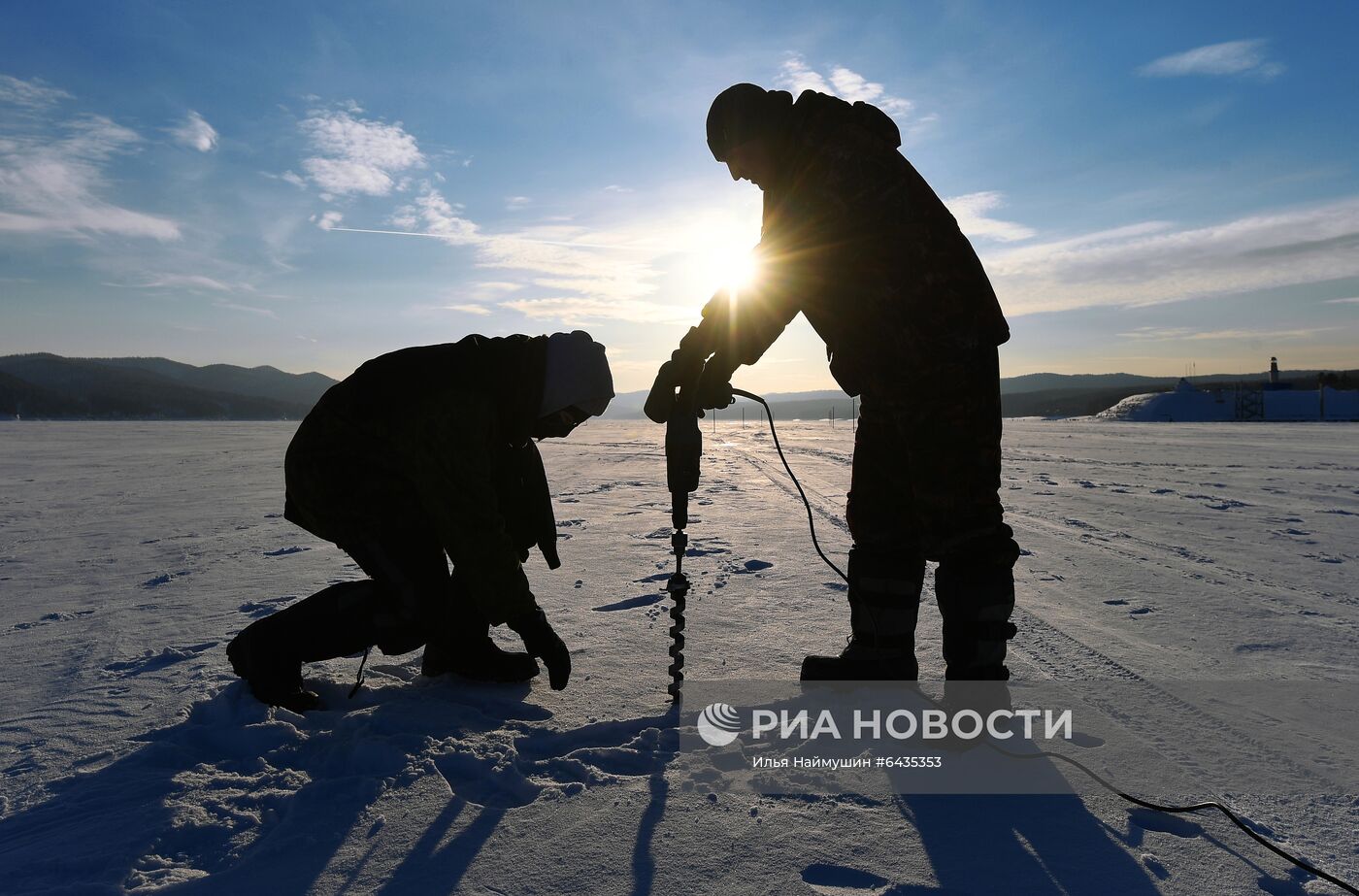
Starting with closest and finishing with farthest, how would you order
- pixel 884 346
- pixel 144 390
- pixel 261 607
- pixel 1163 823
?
pixel 1163 823
pixel 884 346
pixel 261 607
pixel 144 390

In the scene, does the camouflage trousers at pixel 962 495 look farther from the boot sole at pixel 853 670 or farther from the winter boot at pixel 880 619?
the boot sole at pixel 853 670

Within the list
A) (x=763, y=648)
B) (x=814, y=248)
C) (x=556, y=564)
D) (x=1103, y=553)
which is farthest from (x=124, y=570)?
(x=1103, y=553)

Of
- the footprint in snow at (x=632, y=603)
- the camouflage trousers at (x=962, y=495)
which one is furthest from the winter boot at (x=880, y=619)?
the footprint in snow at (x=632, y=603)

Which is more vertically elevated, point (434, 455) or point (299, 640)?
point (434, 455)

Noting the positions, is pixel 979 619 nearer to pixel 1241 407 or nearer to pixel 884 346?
pixel 884 346

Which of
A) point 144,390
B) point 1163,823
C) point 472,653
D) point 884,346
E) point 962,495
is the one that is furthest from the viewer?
point 144,390

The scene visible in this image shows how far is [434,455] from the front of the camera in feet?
6.88

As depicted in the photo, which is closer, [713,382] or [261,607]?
[713,382]

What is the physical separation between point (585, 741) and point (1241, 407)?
4997 cm

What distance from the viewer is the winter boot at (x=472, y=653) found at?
8.07 feet

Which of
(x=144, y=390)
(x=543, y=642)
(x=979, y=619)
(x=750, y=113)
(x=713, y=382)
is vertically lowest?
(x=543, y=642)

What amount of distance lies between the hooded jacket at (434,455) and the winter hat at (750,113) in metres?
0.92

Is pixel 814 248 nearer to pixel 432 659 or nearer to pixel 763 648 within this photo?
A: pixel 763 648

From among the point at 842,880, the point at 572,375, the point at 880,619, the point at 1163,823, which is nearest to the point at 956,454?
the point at 880,619
